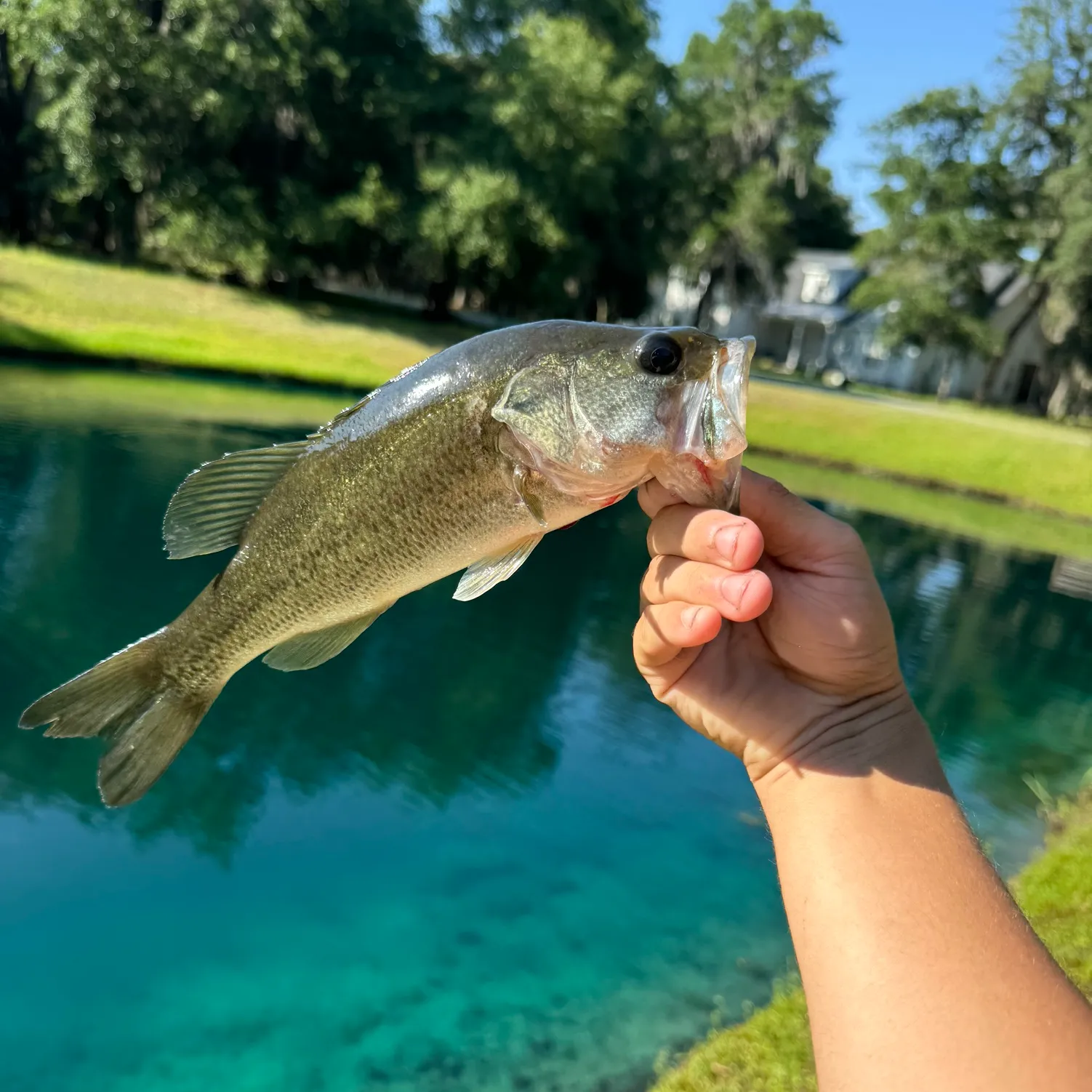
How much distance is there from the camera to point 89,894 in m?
5.96

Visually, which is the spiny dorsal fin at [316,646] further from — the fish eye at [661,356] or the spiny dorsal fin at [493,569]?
the fish eye at [661,356]

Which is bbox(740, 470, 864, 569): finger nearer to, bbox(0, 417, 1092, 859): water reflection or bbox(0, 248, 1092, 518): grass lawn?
bbox(0, 417, 1092, 859): water reflection

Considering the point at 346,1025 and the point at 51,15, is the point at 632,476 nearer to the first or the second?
the point at 346,1025

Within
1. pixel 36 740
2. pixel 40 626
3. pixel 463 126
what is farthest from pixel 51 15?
pixel 36 740

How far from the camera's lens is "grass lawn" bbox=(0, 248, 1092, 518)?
908 inches

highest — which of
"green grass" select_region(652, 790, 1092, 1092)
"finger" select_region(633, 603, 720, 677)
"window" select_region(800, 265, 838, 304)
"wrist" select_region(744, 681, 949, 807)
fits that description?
"window" select_region(800, 265, 838, 304)

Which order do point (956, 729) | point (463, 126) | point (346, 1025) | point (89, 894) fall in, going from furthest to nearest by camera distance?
point (463, 126), point (956, 729), point (89, 894), point (346, 1025)

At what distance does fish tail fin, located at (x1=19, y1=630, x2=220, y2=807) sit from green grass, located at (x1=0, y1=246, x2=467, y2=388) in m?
21.1

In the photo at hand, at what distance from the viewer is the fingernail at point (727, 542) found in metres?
1.96

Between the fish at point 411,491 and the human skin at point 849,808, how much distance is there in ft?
0.71

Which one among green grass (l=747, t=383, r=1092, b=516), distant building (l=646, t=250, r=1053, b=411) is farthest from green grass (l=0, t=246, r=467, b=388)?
distant building (l=646, t=250, r=1053, b=411)

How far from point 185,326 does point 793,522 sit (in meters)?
26.5

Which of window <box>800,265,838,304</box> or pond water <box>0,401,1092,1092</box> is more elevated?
window <box>800,265,838,304</box>

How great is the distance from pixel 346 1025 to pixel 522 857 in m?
2.01
